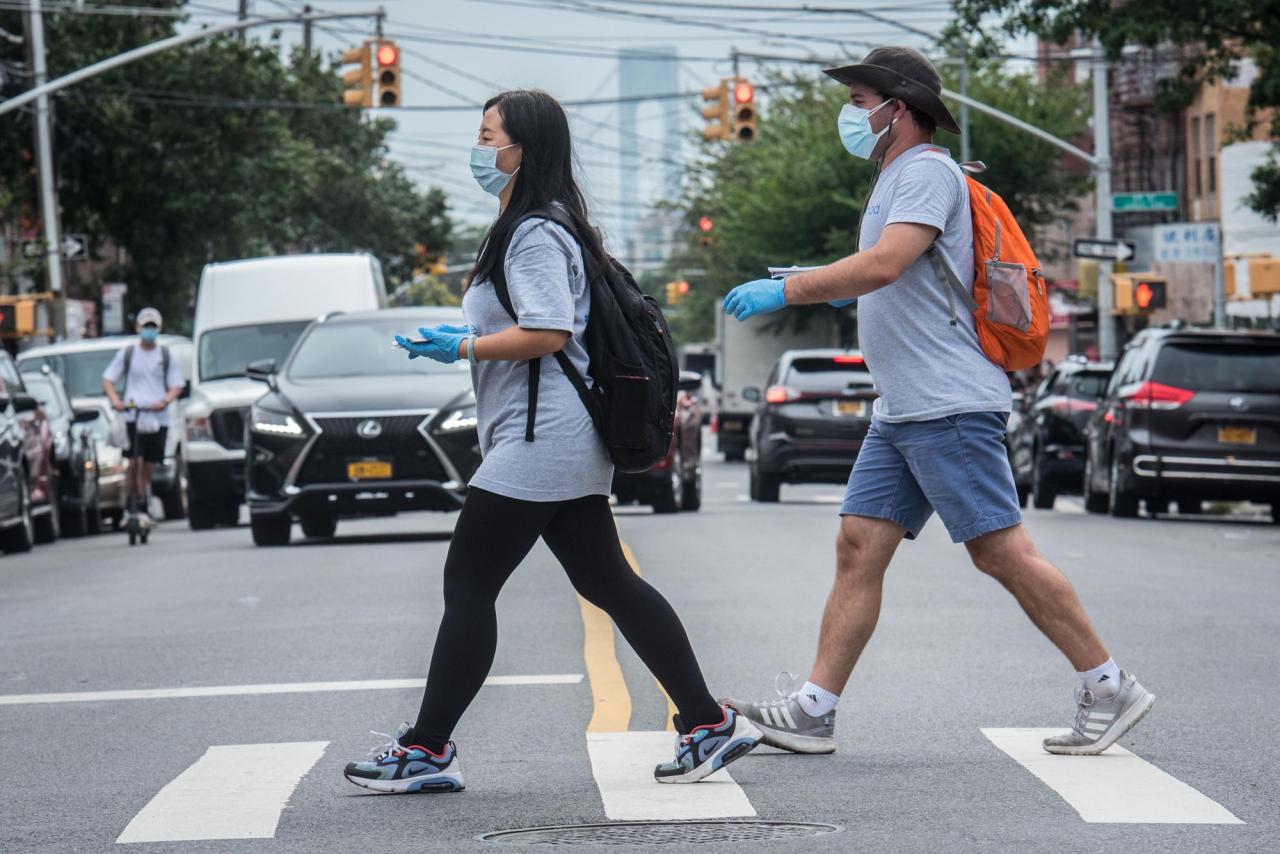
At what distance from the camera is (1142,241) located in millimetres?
34969

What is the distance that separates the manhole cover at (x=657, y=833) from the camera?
568 centimetres

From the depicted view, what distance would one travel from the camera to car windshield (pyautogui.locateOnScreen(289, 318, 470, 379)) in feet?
58.6

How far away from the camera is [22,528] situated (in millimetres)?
19844

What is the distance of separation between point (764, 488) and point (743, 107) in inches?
329

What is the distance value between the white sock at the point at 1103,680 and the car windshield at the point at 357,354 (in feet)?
35.7

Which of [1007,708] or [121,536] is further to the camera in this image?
[121,536]

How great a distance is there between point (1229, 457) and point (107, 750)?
15.7 metres

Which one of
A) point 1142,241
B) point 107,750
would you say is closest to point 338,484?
point 107,750

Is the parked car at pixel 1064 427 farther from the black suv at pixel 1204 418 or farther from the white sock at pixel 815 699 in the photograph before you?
the white sock at pixel 815 699

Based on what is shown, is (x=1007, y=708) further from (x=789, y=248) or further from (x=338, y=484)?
(x=789, y=248)

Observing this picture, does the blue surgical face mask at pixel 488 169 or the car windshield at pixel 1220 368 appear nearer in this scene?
the blue surgical face mask at pixel 488 169

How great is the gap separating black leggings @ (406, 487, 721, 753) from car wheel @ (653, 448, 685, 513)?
15.2 meters

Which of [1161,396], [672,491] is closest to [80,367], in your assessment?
[672,491]

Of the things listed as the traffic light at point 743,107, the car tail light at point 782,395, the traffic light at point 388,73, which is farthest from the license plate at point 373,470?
the traffic light at point 743,107
